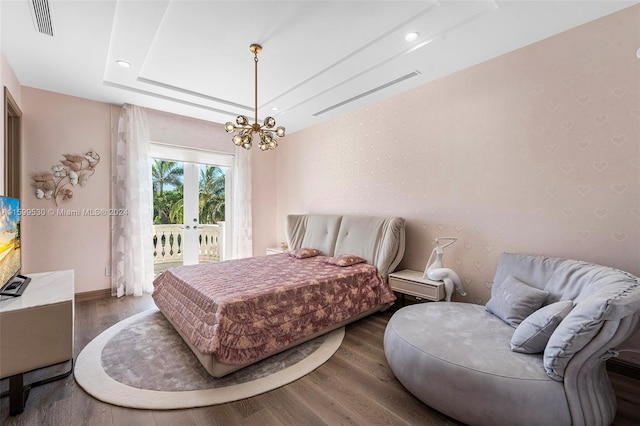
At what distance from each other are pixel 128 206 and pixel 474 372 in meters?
4.30

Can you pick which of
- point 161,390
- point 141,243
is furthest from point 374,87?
point 141,243

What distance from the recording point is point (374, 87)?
128 inches

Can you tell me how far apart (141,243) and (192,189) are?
113 cm

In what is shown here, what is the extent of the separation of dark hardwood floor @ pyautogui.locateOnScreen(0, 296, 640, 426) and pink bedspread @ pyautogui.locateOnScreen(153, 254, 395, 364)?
339mm

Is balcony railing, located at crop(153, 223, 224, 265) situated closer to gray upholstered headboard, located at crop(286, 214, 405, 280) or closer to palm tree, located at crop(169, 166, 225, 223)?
palm tree, located at crop(169, 166, 225, 223)

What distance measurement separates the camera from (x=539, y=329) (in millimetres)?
1521

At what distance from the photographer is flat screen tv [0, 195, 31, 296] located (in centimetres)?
185

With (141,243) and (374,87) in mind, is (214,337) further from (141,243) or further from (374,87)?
(374,87)

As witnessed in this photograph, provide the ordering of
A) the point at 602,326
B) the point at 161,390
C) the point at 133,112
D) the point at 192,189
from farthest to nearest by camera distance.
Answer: the point at 192,189, the point at 133,112, the point at 161,390, the point at 602,326

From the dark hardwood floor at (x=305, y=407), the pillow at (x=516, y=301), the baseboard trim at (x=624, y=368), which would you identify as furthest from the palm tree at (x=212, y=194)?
the baseboard trim at (x=624, y=368)

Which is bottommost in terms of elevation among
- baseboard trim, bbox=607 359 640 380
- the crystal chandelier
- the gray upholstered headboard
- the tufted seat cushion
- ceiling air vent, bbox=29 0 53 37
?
baseboard trim, bbox=607 359 640 380

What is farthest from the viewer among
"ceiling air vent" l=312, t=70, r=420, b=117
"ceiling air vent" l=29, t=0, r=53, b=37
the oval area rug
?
"ceiling air vent" l=312, t=70, r=420, b=117

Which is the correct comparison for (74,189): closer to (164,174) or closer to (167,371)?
(164,174)

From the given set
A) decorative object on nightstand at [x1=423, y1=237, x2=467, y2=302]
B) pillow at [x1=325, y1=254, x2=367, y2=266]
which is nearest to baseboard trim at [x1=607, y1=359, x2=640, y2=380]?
decorative object on nightstand at [x1=423, y1=237, x2=467, y2=302]
